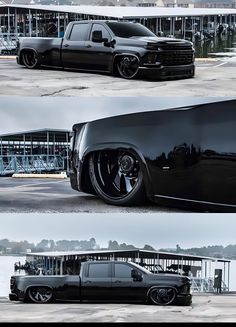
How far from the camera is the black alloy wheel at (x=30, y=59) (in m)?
2.99

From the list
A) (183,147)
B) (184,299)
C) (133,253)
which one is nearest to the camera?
(183,147)

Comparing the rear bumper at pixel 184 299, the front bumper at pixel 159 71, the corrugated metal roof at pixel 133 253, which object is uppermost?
the front bumper at pixel 159 71

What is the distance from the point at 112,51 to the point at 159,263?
3.90 ft

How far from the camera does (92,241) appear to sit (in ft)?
9.75

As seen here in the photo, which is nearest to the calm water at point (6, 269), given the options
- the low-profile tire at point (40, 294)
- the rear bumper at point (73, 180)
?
the low-profile tire at point (40, 294)

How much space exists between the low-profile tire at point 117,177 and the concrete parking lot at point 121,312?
0.61 metres

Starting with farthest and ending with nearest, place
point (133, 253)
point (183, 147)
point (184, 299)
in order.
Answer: point (184, 299) → point (133, 253) → point (183, 147)

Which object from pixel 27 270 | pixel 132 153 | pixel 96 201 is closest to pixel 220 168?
pixel 132 153

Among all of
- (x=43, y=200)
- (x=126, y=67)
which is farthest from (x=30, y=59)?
(x=43, y=200)

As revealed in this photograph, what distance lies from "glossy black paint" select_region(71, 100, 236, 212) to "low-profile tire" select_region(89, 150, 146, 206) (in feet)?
0.14

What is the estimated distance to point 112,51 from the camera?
2.93 m

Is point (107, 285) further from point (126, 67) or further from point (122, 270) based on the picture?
point (126, 67)

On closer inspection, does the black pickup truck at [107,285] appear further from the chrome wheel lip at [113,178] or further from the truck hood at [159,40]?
the truck hood at [159,40]

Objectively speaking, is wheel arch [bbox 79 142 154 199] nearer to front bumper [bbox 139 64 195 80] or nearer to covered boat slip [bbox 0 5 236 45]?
front bumper [bbox 139 64 195 80]
